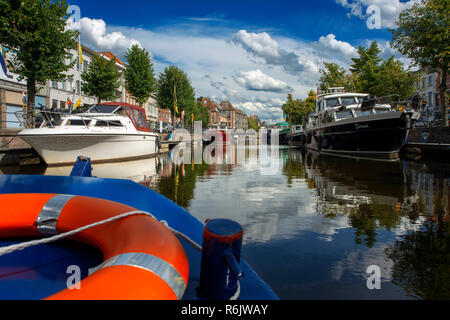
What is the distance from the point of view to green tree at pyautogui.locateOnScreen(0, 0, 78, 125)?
1321cm

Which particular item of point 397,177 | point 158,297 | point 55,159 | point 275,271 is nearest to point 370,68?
point 397,177

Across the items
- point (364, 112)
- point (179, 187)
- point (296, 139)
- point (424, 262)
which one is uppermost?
point (364, 112)

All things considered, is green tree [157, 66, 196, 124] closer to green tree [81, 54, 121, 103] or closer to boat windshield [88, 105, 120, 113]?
green tree [81, 54, 121, 103]

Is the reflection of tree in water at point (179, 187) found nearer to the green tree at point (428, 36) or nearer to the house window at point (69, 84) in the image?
→ the green tree at point (428, 36)

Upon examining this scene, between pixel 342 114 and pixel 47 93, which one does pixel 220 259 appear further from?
Result: pixel 47 93

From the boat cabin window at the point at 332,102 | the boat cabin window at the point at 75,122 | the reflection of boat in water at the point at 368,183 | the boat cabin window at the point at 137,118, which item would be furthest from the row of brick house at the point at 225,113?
the reflection of boat in water at the point at 368,183

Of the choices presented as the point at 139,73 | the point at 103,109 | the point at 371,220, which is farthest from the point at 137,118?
the point at 139,73

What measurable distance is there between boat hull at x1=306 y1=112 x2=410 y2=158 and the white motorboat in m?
10.5

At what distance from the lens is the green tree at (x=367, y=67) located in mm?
26136

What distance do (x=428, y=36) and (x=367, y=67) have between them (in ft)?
32.4

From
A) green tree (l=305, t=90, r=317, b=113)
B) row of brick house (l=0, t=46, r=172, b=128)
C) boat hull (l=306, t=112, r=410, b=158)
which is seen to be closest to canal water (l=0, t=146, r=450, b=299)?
Answer: boat hull (l=306, t=112, r=410, b=158)

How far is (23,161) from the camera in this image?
39.6 ft

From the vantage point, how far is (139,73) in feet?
103
